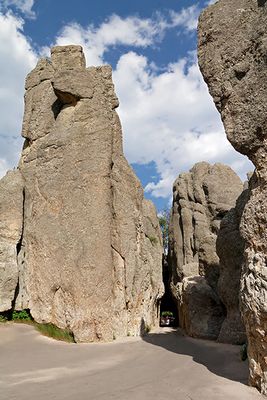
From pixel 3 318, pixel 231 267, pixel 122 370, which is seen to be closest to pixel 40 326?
pixel 3 318

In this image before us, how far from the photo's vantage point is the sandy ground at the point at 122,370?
5715 millimetres

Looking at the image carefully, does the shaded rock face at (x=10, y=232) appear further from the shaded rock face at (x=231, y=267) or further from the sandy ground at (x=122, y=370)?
the shaded rock face at (x=231, y=267)

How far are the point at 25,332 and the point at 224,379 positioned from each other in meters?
7.54

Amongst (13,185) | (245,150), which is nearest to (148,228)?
(13,185)

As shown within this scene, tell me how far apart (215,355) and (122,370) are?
234cm

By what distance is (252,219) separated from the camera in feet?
19.8

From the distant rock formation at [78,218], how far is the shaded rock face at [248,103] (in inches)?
266

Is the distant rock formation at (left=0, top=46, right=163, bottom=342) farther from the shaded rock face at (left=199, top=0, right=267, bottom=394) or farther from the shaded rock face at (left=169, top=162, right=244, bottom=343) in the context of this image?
the shaded rock face at (left=199, top=0, right=267, bottom=394)

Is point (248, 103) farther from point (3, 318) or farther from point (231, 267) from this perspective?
point (3, 318)

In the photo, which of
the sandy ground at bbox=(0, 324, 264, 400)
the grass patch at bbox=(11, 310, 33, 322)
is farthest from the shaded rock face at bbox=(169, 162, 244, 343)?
the grass patch at bbox=(11, 310, 33, 322)

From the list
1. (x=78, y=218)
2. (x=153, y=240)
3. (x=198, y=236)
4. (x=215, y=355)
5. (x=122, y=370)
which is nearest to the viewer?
(x=122, y=370)

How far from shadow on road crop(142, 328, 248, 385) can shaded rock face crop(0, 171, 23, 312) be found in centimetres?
469

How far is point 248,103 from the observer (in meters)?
6.29

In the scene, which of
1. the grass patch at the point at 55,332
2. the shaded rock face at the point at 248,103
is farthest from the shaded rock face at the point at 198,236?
the shaded rock face at the point at 248,103
